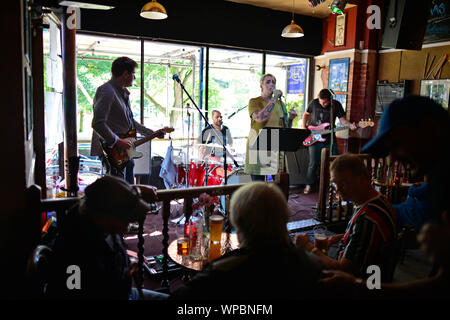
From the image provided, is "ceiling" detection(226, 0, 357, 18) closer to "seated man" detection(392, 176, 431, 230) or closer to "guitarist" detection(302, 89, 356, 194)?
"guitarist" detection(302, 89, 356, 194)

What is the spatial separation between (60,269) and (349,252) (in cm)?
127

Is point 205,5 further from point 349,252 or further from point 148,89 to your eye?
point 349,252

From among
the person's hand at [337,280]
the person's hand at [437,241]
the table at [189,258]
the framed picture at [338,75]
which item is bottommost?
the table at [189,258]

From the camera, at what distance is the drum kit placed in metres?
4.86

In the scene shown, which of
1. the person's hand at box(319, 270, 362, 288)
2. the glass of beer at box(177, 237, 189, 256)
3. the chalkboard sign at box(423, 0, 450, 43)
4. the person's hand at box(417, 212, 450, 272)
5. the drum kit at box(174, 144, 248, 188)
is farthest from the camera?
the chalkboard sign at box(423, 0, 450, 43)

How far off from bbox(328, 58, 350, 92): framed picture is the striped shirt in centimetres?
555

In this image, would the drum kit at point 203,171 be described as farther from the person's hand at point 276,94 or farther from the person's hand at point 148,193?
the person's hand at point 148,193

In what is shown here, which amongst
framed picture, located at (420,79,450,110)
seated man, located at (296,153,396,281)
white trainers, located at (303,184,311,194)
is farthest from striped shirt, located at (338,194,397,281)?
white trainers, located at (303,184,311,194)

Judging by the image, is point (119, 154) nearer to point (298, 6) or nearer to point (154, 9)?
point (154, 9)

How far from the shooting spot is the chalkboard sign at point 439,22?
5.53 meters

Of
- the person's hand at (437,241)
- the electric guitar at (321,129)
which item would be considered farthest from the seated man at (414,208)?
the electric guitar at (321,129)

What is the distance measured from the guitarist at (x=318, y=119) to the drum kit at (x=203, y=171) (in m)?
1.84

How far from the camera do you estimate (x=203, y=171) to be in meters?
5.01
